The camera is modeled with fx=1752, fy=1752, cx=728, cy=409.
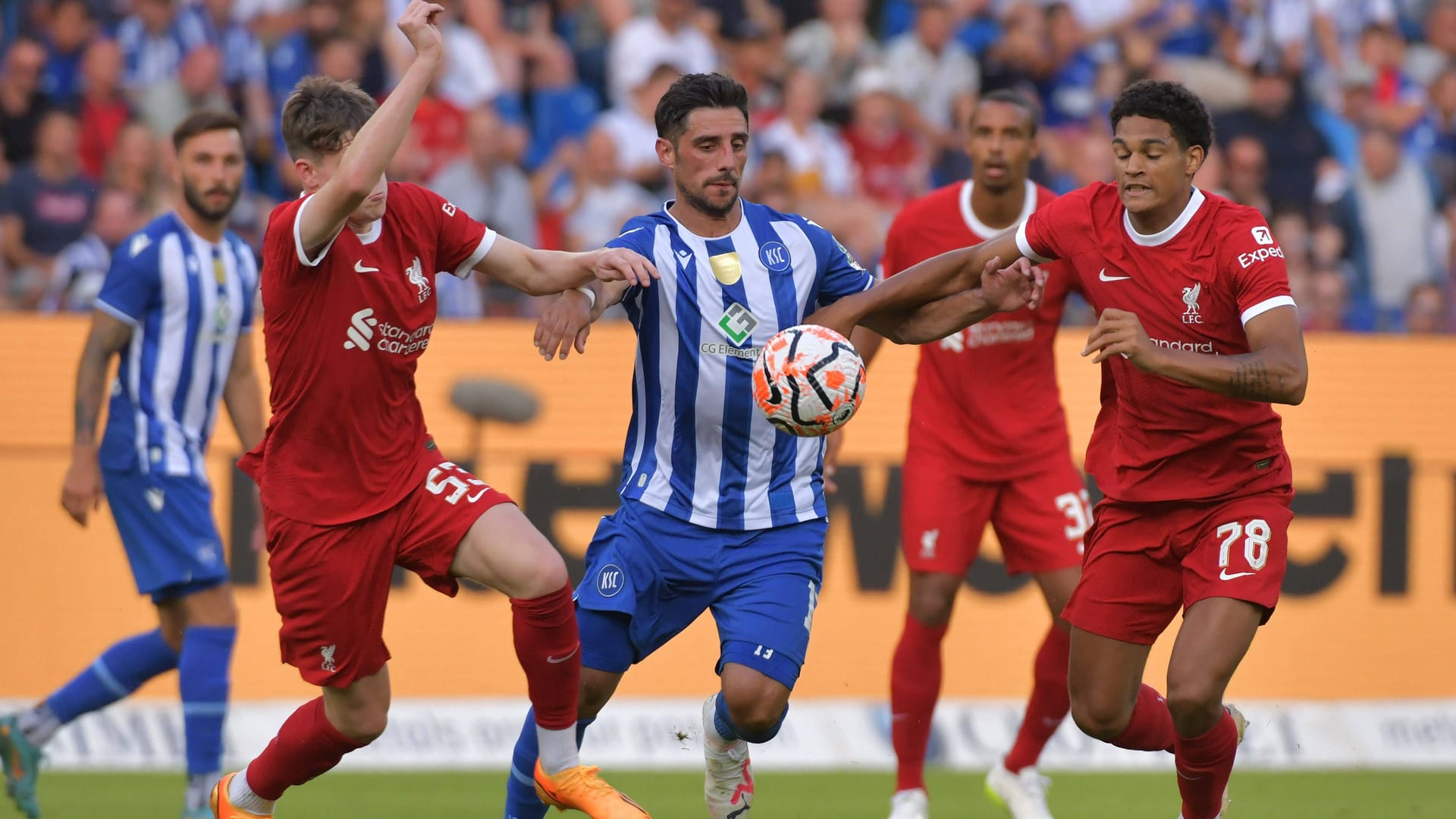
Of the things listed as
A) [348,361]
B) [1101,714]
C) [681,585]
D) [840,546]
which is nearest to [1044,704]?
[1101,714]

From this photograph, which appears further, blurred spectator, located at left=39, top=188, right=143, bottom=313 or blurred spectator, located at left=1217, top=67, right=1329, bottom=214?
blurred spectator, located at left=1217, top=67, right=1329, bottom=214

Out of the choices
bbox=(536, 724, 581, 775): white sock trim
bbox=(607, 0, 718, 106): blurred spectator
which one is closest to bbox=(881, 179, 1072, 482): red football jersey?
bbox=(536, 724, 581, 775): white sock trim

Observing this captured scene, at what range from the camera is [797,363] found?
5.73 m

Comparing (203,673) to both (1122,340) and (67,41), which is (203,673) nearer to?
(1122,340)

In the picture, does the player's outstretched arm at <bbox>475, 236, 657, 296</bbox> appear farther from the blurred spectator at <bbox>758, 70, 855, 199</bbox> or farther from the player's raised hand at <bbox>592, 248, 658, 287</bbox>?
the blurred spectator at <bbox>758, 70, 855, 199</bbox>

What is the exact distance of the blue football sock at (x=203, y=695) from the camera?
7.36m

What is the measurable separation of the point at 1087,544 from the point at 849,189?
683 centimetres

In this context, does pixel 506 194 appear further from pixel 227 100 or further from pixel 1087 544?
pixel 1087 544

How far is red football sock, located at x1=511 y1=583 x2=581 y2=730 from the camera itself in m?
5.77

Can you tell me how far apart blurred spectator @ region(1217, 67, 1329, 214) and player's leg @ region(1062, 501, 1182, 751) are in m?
7.79

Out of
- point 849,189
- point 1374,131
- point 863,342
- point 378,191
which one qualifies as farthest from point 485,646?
point 1374,131

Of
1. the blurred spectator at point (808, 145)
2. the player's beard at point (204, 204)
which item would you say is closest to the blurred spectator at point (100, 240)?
the player's beard at point (204, 204)

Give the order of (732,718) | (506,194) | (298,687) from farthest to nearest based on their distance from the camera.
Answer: (506,194)
(298,687)
(732,718)

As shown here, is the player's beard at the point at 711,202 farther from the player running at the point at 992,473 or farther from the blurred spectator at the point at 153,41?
the blurred spectator at the point at 153,41
